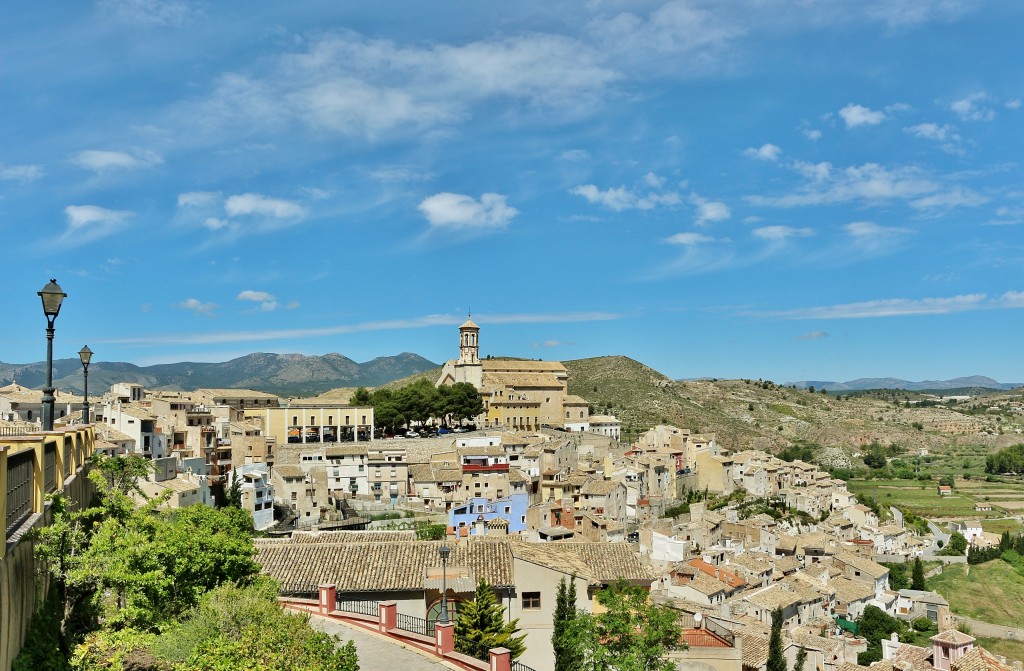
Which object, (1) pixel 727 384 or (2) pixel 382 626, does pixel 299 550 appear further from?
(1) pixel 727 384

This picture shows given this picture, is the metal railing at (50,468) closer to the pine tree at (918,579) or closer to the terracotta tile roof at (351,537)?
the terracotta tile roof at (351,537)

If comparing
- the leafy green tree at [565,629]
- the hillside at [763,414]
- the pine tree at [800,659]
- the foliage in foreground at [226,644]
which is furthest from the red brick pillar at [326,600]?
the hillside at [763,414]

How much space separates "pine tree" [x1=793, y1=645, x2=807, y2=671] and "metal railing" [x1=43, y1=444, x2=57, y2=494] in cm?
3026

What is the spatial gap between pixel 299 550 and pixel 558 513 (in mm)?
31327

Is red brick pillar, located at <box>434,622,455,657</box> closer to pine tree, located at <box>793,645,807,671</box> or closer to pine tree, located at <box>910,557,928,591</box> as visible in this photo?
pine tree, located at <box>793,645,807,671</box>

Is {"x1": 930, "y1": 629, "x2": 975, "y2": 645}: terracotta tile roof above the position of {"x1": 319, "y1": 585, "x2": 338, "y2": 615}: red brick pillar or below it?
below

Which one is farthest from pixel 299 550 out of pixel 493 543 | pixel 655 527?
pixel 655 527

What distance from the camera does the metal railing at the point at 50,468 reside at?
29.2ft

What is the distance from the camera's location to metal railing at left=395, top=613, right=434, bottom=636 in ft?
54.1

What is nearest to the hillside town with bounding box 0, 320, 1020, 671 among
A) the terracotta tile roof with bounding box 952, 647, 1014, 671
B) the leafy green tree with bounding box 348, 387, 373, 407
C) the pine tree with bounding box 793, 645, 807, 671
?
the terracotta tile roof with bounding box 952, 647, 1014, 671

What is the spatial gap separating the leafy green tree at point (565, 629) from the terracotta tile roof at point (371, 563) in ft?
4.14

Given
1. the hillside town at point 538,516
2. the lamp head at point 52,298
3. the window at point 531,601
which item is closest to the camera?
the lamp head at point 52,298

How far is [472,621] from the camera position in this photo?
16.6 metres

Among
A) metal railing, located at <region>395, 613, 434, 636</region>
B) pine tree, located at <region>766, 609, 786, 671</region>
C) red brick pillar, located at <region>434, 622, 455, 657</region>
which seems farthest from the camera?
pine tree, located at <region>766, 609, 786, 671</region>
